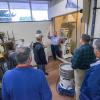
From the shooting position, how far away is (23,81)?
5.62 feet

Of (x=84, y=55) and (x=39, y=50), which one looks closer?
(x=84, y=55)

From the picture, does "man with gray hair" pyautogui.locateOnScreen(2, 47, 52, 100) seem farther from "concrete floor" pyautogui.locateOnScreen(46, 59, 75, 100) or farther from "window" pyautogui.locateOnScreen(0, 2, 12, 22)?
"window" pyautogui.locateOnScreen(0, 2, 12, 22)

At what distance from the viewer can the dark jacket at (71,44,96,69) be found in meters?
3.13

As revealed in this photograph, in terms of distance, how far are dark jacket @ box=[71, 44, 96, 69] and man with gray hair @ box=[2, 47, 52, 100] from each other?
1516mm

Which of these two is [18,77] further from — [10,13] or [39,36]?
[10,13]

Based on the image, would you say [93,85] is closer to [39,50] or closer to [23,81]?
[23,81]

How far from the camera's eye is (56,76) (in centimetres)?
538

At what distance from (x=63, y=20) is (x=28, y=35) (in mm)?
1621

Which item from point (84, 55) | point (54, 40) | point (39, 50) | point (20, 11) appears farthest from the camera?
point (20, 11)

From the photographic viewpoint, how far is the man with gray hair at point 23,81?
1.70m

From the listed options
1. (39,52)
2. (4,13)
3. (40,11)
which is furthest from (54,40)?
(39,52)

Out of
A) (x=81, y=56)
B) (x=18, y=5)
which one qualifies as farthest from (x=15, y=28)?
(x=81, y=56)

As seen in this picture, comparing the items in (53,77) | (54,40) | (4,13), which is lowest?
(53,77)

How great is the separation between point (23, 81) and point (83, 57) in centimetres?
170
